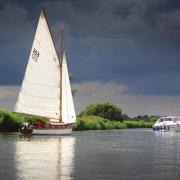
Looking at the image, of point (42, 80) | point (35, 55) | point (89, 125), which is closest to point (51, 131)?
point (42, 80)

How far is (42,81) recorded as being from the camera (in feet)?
283

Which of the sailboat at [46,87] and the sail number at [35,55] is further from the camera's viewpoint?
the sail number at [35,55]

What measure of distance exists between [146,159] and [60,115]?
50426 mm

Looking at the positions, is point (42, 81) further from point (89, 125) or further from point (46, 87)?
point (89, 125)

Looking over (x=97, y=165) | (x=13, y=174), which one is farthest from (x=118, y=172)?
(x=13, y=174)

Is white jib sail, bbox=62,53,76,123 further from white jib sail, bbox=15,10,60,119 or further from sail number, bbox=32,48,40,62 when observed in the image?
sail number, bbox=32,48,40,62

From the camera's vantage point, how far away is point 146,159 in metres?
38.2

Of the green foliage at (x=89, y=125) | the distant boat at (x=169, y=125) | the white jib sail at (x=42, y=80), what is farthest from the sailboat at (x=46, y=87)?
the distant boat at (x=169, y=125)

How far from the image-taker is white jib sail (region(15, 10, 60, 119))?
85750 mm

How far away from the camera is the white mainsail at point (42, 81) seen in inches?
3374

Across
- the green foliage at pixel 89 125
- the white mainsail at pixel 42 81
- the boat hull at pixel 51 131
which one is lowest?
the boat hull at pixel 51 131

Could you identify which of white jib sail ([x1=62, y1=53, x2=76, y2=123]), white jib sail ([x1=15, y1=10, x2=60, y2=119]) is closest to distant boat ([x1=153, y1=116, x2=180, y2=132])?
white jib sail ([x1=62, y1=53, x2=76, y2=123])

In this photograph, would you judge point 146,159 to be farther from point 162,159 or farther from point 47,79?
point 47,79

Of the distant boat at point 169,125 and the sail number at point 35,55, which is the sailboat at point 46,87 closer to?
the sail number at point 35,55
